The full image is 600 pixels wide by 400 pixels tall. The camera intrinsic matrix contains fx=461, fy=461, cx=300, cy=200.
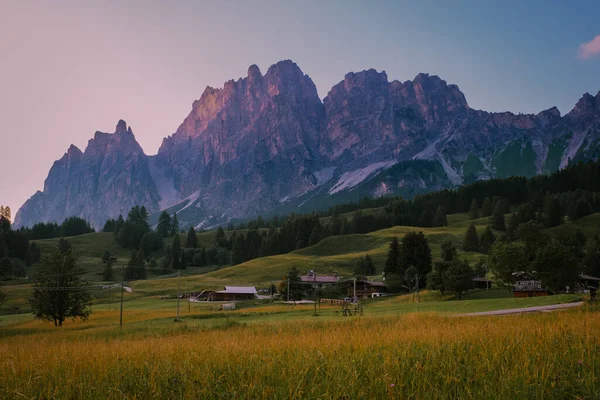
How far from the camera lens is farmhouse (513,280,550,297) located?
68312 millimetres

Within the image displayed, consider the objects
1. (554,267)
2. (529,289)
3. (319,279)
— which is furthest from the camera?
(319,279)

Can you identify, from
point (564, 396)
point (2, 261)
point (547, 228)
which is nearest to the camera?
point (564, 396)

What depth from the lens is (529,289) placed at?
228ft

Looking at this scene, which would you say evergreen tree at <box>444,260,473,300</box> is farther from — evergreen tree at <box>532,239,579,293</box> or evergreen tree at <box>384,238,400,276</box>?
evergreen tree at <box>384,238,400,276</box>

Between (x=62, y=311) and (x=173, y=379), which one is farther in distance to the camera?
(x=62, y=311)

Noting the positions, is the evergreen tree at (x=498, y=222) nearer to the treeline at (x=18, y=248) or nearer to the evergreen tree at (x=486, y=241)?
the evergreen tree at (x=486, y=241)

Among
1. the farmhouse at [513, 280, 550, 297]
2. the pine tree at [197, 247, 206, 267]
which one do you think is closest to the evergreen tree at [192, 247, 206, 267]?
the pine tree at [197, 247, 206, 267]

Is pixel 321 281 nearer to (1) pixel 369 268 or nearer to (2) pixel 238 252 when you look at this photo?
(1) pixel 369 268

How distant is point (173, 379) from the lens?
20.4ft

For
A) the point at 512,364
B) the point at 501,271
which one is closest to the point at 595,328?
the point at 512,364

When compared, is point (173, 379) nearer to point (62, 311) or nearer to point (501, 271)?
point (62, 311)

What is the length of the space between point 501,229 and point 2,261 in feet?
551

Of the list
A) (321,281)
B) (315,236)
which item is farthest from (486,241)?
(321,281)

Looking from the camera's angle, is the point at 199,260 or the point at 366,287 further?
the point at 199,260
